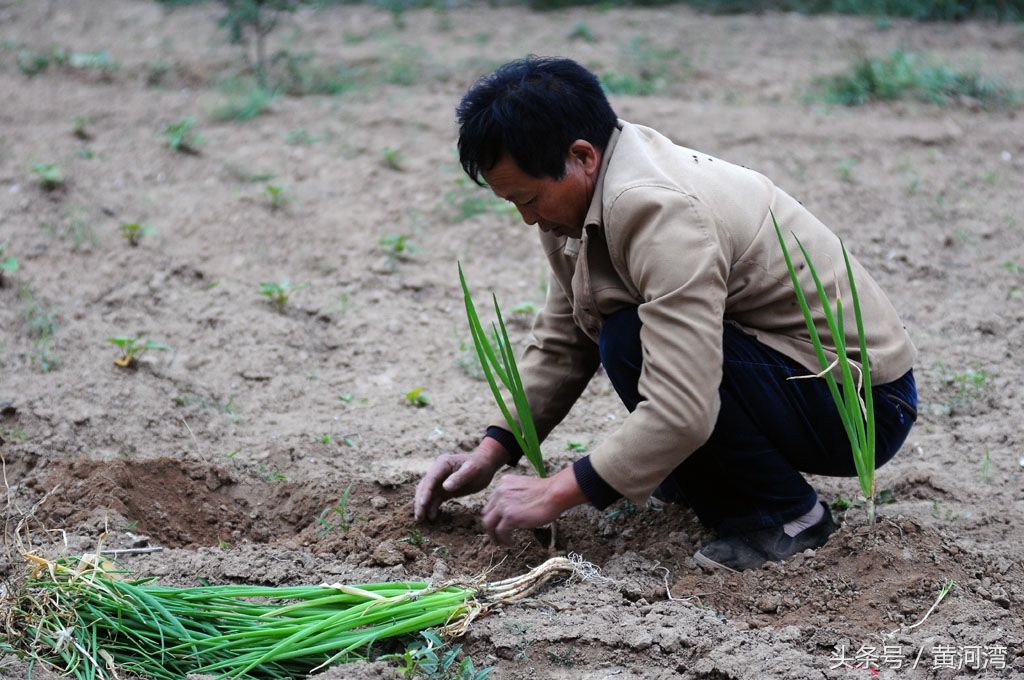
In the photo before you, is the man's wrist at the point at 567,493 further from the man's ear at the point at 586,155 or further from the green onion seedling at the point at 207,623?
the man's ear at the point at 586,155

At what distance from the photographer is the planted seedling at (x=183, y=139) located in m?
5.16

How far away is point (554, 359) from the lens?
2736 millimetres

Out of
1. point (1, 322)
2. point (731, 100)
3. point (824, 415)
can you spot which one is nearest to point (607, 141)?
point (824, 415)

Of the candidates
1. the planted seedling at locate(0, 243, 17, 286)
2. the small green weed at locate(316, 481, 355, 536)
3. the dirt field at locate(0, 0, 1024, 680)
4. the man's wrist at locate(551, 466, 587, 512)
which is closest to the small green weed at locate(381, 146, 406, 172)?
the dirt field at locate(0, 0, 1024, 680)

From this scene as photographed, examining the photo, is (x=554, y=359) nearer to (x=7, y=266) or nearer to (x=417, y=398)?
(x=417, y=398)

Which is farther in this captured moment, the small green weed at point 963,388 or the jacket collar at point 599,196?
the small green weed at point 963,388

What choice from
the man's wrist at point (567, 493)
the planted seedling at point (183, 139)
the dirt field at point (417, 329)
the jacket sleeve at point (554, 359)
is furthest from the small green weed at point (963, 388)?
the planted seedling at point (183, 139)

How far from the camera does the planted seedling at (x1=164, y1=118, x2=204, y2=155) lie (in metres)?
5.16

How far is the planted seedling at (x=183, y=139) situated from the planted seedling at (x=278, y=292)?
1412 mm

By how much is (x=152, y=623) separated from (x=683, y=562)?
3.93 ft

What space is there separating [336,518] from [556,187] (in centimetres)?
112

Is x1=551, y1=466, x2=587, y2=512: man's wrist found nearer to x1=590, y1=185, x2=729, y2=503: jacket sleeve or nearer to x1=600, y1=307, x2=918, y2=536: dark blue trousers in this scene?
x1=590, y1=185, x2=729, y2=503: jacket sleeve

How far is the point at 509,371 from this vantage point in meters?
2.44

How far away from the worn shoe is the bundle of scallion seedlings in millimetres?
575
